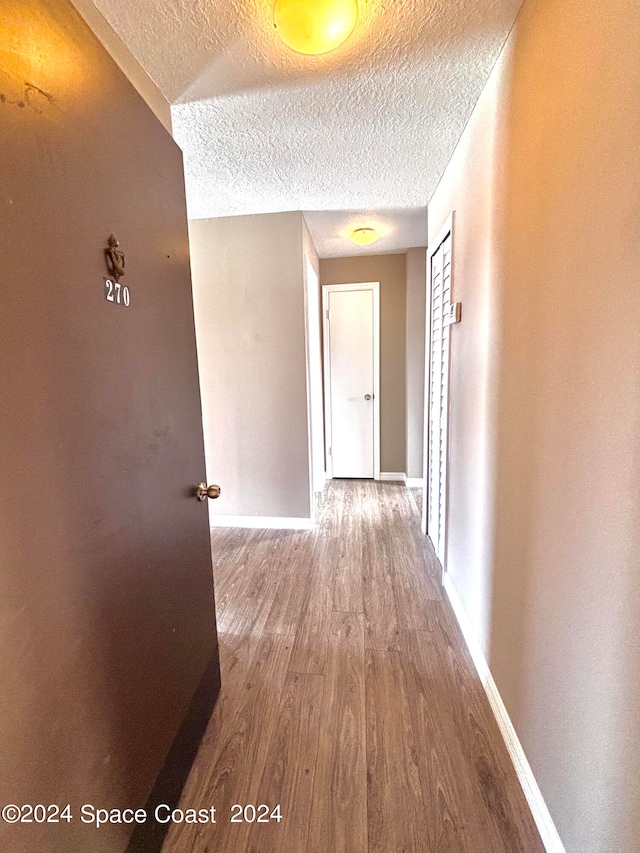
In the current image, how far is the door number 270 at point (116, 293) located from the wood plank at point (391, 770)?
5.32 feet

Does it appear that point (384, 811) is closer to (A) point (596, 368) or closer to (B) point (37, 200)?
(A) point (596, 368)

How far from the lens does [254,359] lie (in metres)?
2.92

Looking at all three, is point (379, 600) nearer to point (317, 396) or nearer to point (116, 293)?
point (116, 293)

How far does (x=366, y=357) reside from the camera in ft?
13.5

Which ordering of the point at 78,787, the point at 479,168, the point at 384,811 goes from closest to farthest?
the point at 78,787, the point at 384,811, the point at 479,168

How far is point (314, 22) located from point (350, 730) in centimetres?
232

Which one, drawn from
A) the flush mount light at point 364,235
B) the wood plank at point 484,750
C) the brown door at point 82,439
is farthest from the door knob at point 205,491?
the flush mount light at point 364,235

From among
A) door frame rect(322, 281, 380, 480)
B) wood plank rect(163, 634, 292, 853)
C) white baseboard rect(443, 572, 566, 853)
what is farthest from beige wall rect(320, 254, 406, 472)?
wood plank rect(163, 634, 292, 853)

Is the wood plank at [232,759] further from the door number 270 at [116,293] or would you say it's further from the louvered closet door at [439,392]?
the door number 270 at [116,293]

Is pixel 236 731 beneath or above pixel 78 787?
beneath

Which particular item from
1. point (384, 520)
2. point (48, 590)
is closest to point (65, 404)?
point (48, 590)

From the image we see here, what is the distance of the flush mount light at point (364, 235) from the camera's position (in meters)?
3.08

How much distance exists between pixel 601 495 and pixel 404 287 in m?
3.60

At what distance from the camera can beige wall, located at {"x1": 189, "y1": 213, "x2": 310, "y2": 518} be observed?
2.81 m
